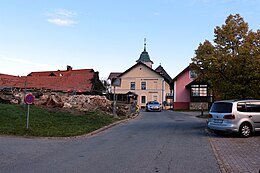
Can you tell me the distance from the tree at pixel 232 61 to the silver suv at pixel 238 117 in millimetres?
2416

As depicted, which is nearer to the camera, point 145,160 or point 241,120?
point 145,160

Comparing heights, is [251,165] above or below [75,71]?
below

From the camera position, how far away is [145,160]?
921cm

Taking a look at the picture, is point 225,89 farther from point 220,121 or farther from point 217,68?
point 220,121

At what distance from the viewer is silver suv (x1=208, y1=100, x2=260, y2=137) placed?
47.9 ft

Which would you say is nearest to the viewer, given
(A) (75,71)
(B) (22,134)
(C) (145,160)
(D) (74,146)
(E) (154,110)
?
(C) (145,160)

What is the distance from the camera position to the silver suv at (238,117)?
574 inches

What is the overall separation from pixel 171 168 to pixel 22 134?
8.31 meters

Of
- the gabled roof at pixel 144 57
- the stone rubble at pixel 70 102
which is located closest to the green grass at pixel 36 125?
the stone rubble at pixel 70 102

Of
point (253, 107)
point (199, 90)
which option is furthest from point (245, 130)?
point (199, 90)

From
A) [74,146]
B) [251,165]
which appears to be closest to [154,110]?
[74,146]

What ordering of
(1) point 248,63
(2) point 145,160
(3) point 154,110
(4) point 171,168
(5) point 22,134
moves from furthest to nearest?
(3) point 154,110 → (1) point 248,63 → (5) point 22,134 → (2) point 145,160 → (4) point 171,168

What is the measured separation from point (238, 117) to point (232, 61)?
3882mm

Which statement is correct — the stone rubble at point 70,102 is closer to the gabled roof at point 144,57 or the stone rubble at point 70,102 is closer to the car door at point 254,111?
the car door at point 254,111
